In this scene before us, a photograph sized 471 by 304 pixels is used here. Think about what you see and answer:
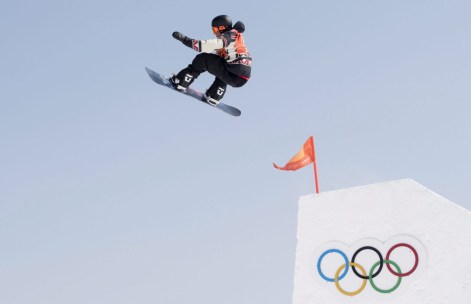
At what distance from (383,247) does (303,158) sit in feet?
8.55

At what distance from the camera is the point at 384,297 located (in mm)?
12117

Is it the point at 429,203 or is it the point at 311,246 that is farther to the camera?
the point at 311,246

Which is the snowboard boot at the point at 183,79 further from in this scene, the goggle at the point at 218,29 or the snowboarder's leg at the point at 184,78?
the goggle at the point at 218,29

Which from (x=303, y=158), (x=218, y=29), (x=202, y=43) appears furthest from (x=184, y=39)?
(x=303, y=158)

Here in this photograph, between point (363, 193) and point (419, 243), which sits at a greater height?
point (363, 193)

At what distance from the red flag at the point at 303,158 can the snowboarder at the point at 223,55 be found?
11.6ft

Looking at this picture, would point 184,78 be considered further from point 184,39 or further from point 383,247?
point 383,247

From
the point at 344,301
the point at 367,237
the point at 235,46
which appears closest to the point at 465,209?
the point at 367,237

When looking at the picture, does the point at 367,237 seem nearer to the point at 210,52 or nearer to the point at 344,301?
the point at 344,301

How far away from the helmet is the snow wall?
5.21 meters

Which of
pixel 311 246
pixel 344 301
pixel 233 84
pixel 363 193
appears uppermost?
pixel 233 84

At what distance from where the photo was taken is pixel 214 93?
18.5 metres

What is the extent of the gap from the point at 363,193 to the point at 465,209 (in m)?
1.64

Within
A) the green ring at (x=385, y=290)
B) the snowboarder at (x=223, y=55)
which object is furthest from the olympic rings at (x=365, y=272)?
the snowboarder at (x=223, y=55)
